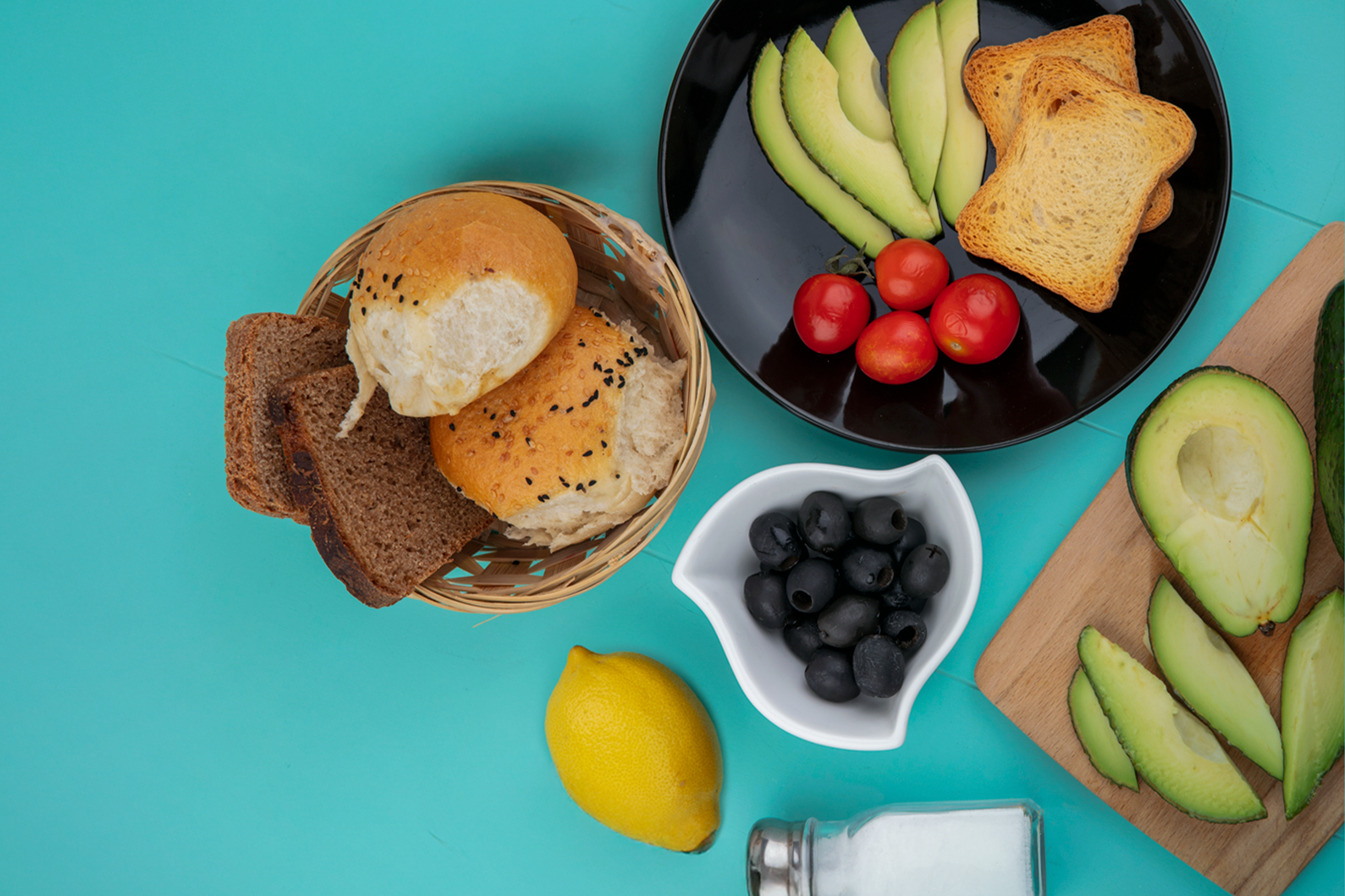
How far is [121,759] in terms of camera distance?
1361 millimetres

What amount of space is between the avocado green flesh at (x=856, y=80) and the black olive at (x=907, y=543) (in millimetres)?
516

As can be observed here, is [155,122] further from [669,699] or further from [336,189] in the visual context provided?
[669,699]

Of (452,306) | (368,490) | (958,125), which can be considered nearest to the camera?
(452,306)

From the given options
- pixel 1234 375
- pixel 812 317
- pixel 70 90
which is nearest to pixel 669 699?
pixel 812 317

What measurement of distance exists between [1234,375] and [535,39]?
3.36 feet

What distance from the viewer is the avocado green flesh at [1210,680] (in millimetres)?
1024

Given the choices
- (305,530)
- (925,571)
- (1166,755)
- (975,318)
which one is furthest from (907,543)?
(305,530)

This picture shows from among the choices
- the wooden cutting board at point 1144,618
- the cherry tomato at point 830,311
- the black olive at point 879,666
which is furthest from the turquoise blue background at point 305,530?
the black olive at point 879,666

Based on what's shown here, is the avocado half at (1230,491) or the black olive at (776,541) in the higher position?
the avocado half at (1230,491)

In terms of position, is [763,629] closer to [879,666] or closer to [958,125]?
[879,666]

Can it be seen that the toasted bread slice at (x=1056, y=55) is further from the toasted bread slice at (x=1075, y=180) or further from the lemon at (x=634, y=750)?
the lemon at (x=634, y=750)

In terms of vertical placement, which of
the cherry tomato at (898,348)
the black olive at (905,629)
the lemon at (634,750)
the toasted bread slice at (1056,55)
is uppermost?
the toasted bread slice at (1056,55)

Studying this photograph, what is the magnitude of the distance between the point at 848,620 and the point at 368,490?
599 millimetres

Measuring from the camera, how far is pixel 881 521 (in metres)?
0.98
